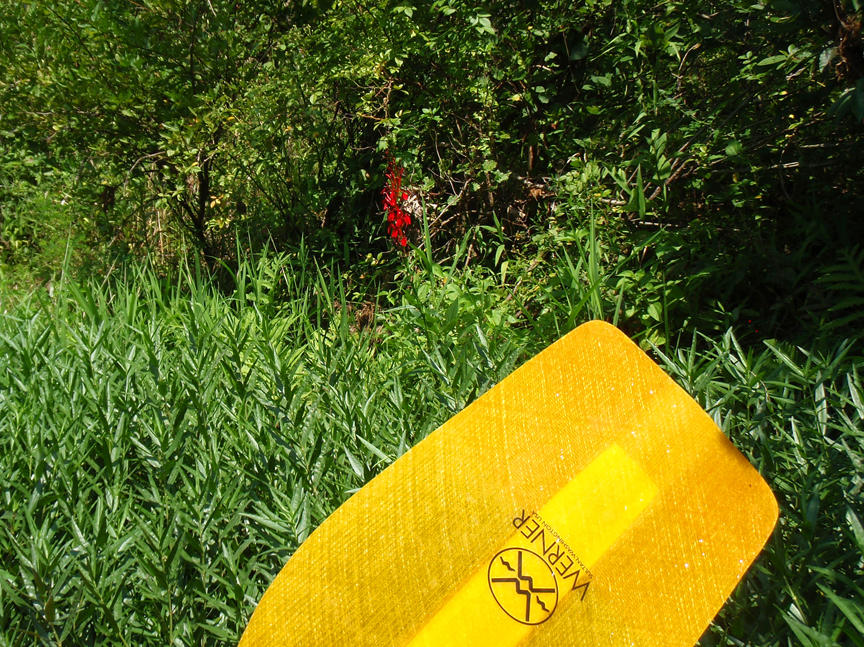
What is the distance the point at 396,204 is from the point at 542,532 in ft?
7.92

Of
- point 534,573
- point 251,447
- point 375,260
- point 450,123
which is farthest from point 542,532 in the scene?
point 450,123

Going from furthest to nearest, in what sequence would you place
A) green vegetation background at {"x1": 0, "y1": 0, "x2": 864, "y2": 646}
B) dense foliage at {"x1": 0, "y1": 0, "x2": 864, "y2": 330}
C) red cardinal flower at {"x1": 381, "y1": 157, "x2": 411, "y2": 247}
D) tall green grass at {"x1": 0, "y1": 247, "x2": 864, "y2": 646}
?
red cardinal flower at {"x1": 381, "y1": 157, "x2": 411, "y2": 247}
dense foliage at {"x1": 0, "y1": 0, "x2": 864, "y2": 330}
green vegetation background at {"x1": 0, "y1": 0, "x2": 864, "y2": 646}
tall green grass at {"x1": 0, "y1": 247, "x2": 864, "y2": 646}

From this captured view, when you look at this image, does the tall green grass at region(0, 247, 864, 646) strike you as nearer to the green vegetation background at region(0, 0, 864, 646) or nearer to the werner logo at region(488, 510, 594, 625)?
the green vegetation background at region(0, 0, 864, 646)

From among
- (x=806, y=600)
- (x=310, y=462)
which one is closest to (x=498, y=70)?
(x=310, y=462)

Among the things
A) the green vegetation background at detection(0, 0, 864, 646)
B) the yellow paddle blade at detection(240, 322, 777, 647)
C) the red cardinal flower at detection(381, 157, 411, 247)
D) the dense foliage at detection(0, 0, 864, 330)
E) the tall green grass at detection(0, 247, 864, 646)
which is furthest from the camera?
the red cardinal flower at detection(381, 157, 411, 247)

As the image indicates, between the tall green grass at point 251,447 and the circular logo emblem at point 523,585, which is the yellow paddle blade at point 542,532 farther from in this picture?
the tall green grass at point 251,447

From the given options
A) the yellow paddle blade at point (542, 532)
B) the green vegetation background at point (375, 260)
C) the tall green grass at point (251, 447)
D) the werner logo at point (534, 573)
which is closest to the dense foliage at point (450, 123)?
the green vegetation background at point (375, 260)

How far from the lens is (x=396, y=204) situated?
11.5 ft

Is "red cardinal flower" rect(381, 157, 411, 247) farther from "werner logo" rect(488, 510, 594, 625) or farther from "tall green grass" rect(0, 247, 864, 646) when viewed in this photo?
"werner logo" rect(488, 510, 594, 625)

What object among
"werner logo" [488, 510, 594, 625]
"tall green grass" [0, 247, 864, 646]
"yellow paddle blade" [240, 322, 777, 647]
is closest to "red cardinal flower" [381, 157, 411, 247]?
"tall green grass" [0, 247, 864, 646]

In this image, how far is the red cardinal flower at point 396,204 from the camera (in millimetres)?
3420

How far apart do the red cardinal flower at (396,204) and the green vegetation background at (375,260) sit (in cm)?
11

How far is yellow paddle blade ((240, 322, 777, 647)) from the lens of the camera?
123 centimetres

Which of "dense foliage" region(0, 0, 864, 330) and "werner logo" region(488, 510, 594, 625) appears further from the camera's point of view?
"dense foliage" region(0, 0, 864, 330)
